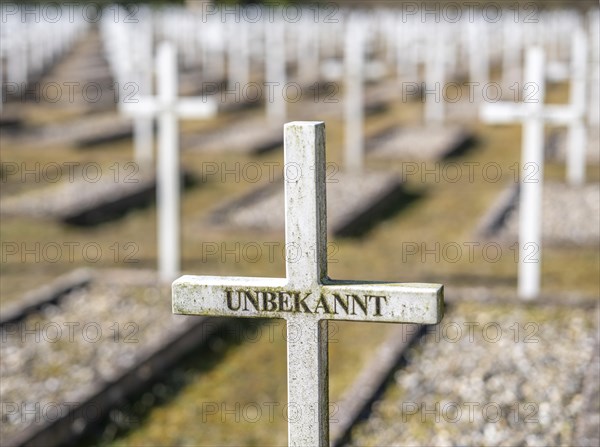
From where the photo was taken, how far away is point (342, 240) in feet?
31.3

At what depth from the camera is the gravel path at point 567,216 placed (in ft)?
30.1

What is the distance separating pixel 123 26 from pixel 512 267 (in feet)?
44.9

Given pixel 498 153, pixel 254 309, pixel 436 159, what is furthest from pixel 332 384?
pixel 498 153

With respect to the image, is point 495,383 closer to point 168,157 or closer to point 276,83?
point 168,157

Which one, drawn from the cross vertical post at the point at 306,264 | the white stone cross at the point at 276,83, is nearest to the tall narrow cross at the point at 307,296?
the cross vertical post at the point at 306,264

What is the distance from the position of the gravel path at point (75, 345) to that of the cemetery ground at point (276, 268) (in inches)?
11.1

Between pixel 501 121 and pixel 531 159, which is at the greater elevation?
pixel 501 121

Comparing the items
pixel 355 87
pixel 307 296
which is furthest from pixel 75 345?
pixel 355 87

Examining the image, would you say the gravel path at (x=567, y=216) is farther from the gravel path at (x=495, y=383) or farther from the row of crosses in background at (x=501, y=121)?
the gravel path at (x=495, y=383)

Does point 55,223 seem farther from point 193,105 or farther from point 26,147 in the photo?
point 26,147

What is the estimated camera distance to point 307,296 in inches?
130

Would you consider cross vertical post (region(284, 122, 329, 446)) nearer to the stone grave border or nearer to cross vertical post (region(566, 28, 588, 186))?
the stone grave border

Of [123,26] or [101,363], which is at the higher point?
[123,26]

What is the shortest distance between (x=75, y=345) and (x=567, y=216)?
5.15 metres
